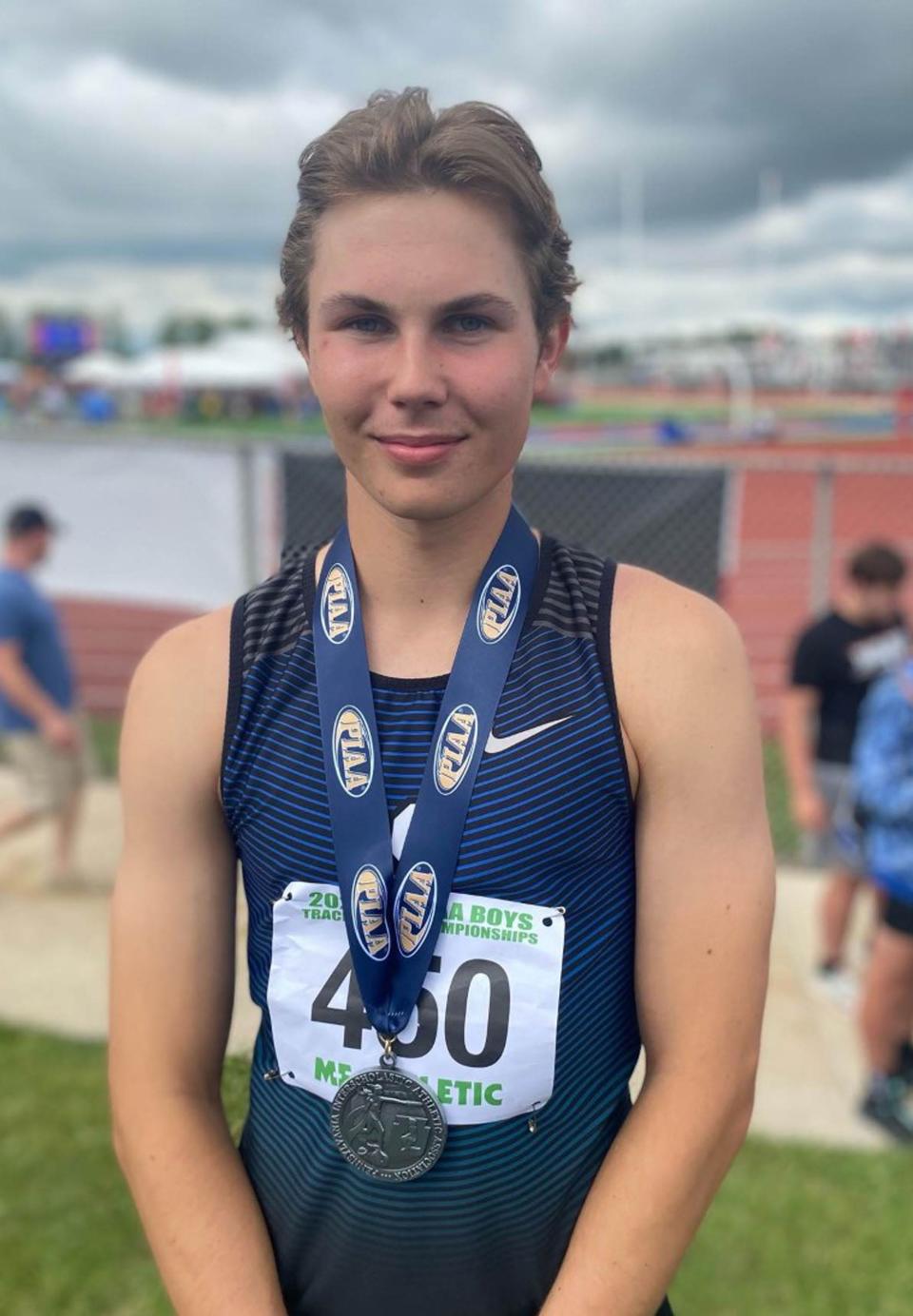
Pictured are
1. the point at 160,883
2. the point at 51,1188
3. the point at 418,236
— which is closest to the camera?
the point at 418,236

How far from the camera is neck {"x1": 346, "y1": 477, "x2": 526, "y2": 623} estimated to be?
1395 millimetres

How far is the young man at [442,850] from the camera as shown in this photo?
1271mm

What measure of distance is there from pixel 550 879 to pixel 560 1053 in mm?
224

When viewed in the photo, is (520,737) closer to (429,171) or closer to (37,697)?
(429,171)

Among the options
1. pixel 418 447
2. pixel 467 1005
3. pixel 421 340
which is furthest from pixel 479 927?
pixel 421 340

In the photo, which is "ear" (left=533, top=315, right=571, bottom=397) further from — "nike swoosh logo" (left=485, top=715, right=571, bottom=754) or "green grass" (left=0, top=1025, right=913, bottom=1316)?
"green grass" (left=0, top=1025, right=913, bottom=1316)

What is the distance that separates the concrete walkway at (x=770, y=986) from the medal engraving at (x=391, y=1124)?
296cm

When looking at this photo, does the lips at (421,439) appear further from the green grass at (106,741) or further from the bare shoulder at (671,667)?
the green grass at (106,741)

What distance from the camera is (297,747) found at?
1.34 metres

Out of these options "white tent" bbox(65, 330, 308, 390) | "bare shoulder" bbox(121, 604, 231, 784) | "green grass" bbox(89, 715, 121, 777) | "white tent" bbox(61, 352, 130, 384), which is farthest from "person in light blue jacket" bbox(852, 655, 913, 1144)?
"white tent" bbox(61, 352, 130, 384)

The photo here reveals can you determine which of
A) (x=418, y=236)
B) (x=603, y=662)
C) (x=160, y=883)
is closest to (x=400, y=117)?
(x=418, y=236)

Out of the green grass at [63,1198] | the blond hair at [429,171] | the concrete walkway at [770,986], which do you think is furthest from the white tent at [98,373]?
the blond hair at [429,171]

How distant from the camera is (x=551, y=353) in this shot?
4.63ft

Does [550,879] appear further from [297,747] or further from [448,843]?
[297,747]
